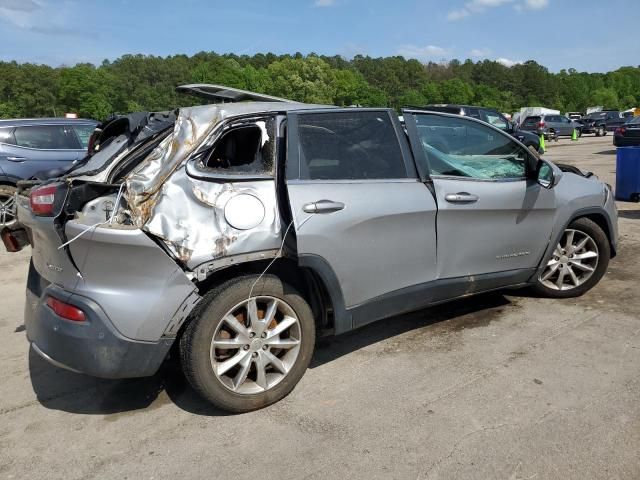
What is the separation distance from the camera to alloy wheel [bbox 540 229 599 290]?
4758 millimetres

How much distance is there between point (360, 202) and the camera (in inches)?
136

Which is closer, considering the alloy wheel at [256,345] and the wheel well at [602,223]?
the alloy wheel at [256,345]

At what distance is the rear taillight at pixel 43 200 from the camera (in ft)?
10.1

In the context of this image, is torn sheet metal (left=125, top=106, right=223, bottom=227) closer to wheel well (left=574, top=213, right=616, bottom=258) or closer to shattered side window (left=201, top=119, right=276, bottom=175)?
shattered side window (left=201, top=119, right=276, bottom=175)

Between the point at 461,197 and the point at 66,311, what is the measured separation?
2.63 m

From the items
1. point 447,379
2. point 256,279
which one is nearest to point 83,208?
point 256,279

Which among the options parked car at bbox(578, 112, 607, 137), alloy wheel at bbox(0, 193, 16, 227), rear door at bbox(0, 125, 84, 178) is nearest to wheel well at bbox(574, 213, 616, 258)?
alloy wheel at bbox(0, 193, 16, 227)

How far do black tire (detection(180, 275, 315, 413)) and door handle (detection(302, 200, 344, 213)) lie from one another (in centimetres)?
45

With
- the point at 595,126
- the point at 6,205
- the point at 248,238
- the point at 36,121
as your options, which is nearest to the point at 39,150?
the point at 36,121

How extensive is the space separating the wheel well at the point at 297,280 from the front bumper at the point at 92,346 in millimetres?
456

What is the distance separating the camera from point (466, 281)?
4051 millimetres

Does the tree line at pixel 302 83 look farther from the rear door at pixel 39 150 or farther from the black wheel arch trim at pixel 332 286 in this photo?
the black wheel arch trim at pixel 332 286

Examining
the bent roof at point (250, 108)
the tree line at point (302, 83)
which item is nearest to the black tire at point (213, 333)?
the bent roof at point (250, 108)

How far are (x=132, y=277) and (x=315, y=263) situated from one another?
1.03 metres
